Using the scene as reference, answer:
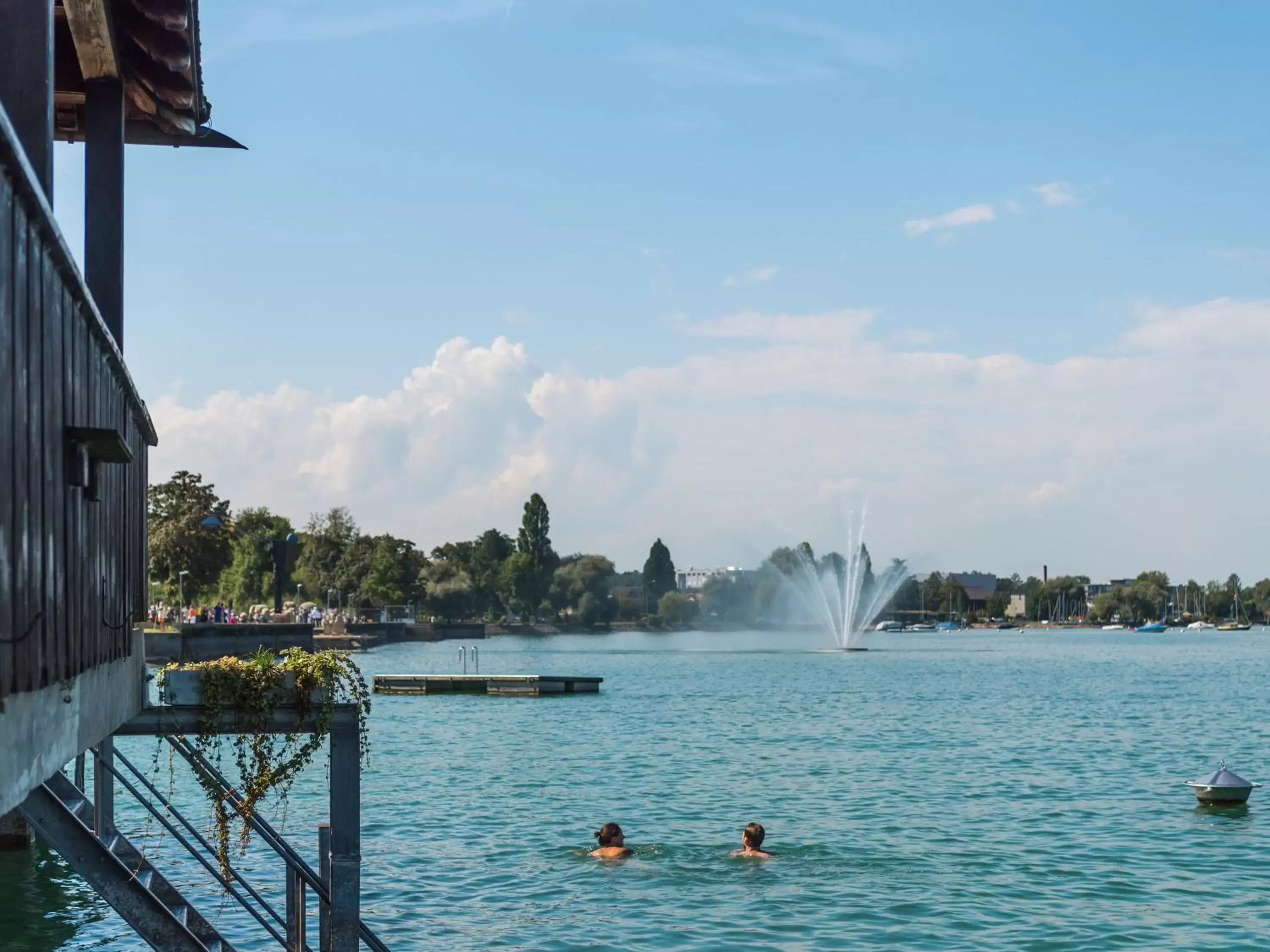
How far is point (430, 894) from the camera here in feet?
80.9

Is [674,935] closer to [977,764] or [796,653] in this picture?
[977,764]

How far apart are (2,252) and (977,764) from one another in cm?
4360

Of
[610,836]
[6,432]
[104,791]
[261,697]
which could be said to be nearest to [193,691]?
[261,697]

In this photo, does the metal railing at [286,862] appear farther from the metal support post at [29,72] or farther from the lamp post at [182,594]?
the lamp post at [182,594]

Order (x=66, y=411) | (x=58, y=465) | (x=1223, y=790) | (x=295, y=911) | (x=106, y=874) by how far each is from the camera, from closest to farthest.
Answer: (x=58, y=465)
(x=66, y=411)
(x=106, y=874)
(x=295, y=911)
(x=1223, y=790)

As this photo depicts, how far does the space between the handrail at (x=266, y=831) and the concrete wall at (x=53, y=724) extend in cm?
263

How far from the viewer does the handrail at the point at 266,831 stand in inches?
571

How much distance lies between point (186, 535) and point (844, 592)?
63.9 metres

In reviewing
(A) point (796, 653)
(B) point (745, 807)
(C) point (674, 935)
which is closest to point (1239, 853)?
(B) point (745, 807)

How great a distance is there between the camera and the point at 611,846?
2850 cm

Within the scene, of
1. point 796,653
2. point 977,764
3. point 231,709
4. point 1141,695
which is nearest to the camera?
point 231,709

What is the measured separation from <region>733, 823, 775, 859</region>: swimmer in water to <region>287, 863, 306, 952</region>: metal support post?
41.6 ft

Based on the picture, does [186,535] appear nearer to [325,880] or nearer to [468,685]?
[468,685]

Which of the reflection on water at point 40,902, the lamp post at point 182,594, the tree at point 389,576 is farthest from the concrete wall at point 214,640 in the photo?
the tree at point 389,576
